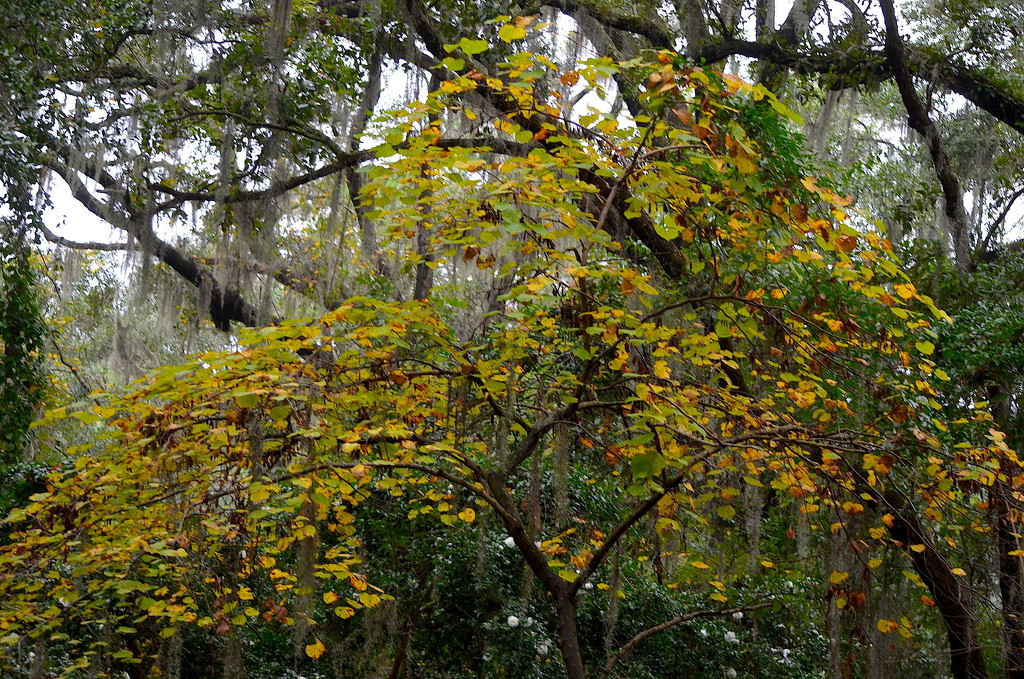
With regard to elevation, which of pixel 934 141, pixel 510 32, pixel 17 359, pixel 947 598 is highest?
pixel 934 141

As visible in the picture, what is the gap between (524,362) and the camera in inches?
218

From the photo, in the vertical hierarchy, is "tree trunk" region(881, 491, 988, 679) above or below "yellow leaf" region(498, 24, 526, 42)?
below

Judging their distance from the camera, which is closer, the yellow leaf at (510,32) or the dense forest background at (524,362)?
the yellow leaf at (510,32)

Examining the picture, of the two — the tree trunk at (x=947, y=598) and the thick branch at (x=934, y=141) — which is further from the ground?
the thick branch at (x=934, y=141)

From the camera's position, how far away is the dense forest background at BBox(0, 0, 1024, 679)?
3.02 meters

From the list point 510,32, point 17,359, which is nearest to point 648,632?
point 510,32

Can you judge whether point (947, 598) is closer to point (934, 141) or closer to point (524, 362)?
point (524, 362)

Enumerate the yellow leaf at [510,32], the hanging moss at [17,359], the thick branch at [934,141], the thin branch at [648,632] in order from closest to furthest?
the yellow leaf at [510,32] → the thin branch at [648,632] → the thick branch at [934,141] → the hanging moss at [17,359]

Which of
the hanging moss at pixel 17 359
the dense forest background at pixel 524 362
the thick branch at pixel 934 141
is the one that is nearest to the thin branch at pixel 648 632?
the dense forest background at pixel 524 362

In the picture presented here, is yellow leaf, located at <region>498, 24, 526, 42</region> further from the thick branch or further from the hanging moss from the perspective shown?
the hanging moss

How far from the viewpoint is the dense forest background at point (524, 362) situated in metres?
3.02

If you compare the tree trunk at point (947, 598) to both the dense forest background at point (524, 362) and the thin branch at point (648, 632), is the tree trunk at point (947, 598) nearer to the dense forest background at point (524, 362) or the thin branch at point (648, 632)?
the dense forest background at point (524, 362)

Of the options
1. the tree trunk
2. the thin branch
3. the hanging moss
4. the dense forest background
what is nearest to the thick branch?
the dense forest background

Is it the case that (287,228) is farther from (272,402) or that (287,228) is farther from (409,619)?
(272,402)
